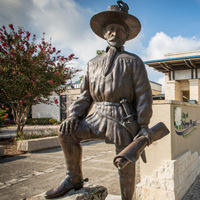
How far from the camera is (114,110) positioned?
2.23m

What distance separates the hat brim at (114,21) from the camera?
2301mm

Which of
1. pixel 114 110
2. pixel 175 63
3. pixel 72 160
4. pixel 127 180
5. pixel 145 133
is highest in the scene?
pixel 175 63

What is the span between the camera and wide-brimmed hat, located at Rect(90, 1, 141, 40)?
2.27 meters

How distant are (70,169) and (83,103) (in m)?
0.71

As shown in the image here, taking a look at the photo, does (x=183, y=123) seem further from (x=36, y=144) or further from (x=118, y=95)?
(x=36, y=144)

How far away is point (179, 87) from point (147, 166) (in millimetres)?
10822

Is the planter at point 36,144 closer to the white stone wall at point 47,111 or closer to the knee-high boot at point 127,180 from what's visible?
the knee-high boot at point 127,180

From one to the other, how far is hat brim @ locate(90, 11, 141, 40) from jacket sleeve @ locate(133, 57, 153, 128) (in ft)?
1.36

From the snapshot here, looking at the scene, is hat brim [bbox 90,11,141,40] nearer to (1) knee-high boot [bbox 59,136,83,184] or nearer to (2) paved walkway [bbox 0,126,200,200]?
(1) knee-high boot [bbox 59,136,83,184]

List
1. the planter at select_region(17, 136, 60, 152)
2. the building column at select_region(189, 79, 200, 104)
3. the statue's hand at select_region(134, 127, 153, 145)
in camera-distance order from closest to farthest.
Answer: the statue's hand at select_region(134, 127, 153, 145)
the planter at select_region(17, 136, 60, 152)
the building column at select_region(189, 79, 200, 104)

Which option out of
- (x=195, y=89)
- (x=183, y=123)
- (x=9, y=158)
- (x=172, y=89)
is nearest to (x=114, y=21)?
(x=183, y=123)

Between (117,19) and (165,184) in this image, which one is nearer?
(117,19)

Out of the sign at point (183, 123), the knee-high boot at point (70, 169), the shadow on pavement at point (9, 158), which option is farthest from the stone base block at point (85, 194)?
the shadow on pavement at point (9, 158)

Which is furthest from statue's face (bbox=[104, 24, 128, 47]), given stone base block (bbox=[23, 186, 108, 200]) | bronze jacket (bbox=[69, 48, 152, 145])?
stone base block (bbox=[23, 186, 108, 200])
